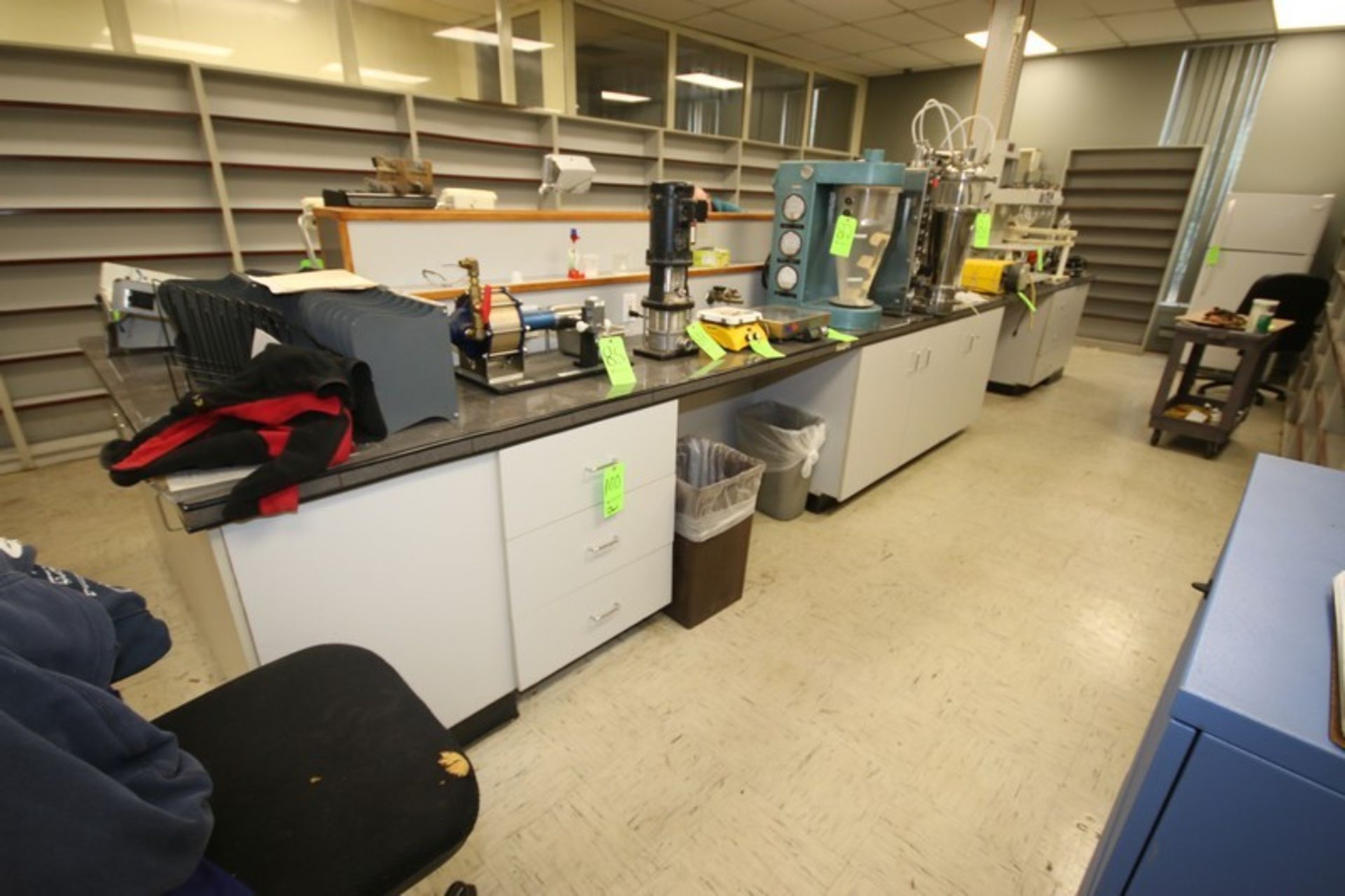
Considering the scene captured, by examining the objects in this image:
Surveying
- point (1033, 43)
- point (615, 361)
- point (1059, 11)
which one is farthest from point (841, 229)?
point (1033, 43)

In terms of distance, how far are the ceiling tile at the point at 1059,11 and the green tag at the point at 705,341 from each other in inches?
173

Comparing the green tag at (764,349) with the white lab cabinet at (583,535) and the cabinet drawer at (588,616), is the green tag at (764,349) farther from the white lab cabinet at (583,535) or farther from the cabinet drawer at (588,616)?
the cabinet drawer at (588,616)

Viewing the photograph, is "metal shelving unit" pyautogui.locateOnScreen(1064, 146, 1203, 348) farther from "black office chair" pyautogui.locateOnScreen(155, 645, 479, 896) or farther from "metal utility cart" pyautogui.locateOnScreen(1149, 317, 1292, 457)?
"black office chair" pyautogui.locateOnScreen(155, 645, 479, 896)

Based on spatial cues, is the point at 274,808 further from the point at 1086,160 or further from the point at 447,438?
the point at 1086,160

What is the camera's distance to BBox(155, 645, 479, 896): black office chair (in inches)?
29.3

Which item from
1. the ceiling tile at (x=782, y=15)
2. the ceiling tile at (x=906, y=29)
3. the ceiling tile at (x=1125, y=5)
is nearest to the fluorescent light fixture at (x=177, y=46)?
the ceiling tile at (x=782, y=15)

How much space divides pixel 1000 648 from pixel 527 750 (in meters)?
1.54

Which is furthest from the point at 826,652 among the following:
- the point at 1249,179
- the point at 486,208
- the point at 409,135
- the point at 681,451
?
the point at 1249,179

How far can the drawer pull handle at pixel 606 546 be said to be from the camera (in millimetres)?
1621

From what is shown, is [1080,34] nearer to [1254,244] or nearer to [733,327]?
[1254,244]

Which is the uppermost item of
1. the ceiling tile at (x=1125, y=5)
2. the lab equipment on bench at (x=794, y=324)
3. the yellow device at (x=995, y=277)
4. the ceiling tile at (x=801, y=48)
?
the ceiling tile at (x=801, y=48)

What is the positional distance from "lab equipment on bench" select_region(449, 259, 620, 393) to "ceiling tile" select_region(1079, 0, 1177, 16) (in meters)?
5.15

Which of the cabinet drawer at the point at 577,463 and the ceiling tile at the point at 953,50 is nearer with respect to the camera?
the cabinet drawer at the point at 577,463

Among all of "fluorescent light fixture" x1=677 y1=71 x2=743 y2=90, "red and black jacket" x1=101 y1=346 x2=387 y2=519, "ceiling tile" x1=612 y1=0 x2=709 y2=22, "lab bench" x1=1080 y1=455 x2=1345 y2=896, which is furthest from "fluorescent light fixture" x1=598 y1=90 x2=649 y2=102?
"lab bench" x1=1080 y1=455 x2=1345 y2=896
